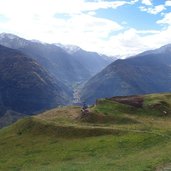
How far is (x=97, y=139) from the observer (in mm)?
67625

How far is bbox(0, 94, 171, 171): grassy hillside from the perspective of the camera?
51.4 meters

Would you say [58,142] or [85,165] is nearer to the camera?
[85,165]

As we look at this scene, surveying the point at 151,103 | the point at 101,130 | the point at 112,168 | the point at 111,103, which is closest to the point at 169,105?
the point at 151,103

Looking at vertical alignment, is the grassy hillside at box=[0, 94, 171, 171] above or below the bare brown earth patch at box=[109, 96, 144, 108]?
below

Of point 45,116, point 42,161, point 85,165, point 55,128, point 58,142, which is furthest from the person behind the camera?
point 45,116

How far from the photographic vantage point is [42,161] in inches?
2318

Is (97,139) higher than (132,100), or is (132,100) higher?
(132,100)

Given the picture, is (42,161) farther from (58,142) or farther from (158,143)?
(158,143)

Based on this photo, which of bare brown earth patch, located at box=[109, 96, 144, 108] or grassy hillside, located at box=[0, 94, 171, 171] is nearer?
grassy hillside, located at box=[0, 94, 171, 171]

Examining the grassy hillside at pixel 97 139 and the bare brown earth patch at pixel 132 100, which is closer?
the grassy hillside at pixel 97 139

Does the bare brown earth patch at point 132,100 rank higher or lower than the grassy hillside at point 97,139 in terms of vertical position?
higher

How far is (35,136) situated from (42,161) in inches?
760

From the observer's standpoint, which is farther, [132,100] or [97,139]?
[132,100]

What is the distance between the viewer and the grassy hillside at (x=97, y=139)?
5138 cm
